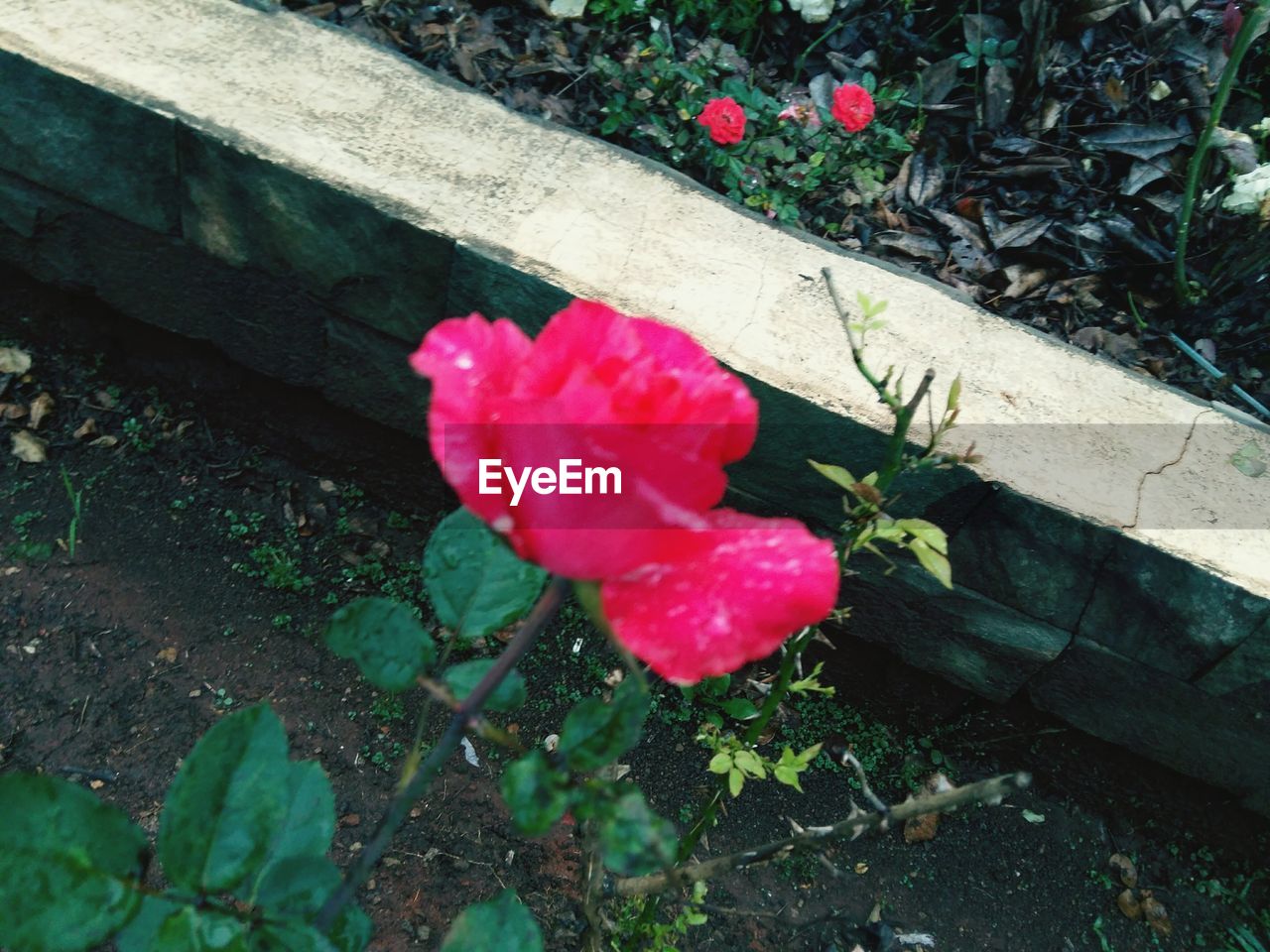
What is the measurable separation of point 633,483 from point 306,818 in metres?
0.46

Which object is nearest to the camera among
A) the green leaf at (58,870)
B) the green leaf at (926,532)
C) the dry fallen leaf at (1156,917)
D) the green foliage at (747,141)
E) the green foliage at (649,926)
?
the green leaf at (58,870)

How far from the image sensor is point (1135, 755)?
1.96 metres

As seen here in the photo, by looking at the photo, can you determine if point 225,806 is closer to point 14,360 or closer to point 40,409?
point 40,409

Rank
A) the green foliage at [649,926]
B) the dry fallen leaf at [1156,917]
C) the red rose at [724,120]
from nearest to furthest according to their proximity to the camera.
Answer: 1. the green foliage at [649,926]
2. the dry fallen leaf at [1156,917]
3. the red rose at [724,120]

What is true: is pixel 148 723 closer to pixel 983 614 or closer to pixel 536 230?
pixel 536 230

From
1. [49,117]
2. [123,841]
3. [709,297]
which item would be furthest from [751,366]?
[49,117]

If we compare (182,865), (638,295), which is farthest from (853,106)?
(182,865)

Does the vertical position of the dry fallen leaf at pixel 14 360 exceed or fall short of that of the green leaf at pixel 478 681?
it falls short

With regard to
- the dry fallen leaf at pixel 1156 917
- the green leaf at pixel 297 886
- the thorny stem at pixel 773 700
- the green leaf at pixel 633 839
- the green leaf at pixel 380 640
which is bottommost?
the dry fallen leaf at pixel 1156 917

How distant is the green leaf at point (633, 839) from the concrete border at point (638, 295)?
3.51 feet

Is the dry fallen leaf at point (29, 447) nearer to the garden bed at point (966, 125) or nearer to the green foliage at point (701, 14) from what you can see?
the garden bed at point (966, 125)

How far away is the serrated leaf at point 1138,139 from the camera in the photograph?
2439mm

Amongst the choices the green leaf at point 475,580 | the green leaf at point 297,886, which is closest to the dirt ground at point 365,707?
the green leaf at point 297,886

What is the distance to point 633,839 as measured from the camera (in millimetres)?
534
